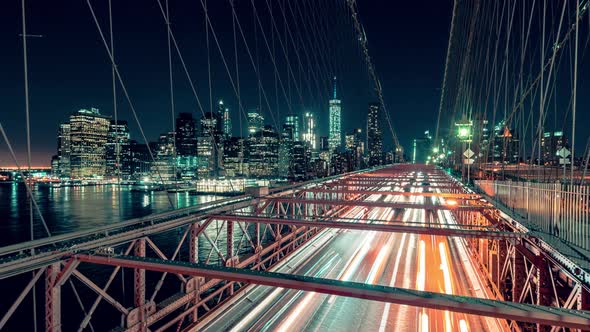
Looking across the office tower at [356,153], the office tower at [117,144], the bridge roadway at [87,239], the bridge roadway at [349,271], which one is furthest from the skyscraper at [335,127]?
the bridge roadway at [87,239]

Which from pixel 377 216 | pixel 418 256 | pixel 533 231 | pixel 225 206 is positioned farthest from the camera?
pixel 377 216

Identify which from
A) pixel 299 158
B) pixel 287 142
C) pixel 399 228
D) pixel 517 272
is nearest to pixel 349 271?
pixel 399 228

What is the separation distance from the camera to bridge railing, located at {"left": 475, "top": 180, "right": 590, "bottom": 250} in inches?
220

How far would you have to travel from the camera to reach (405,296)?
3.17 metres

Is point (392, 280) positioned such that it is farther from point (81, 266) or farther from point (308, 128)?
point (81, 266)

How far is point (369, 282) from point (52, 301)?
819cm

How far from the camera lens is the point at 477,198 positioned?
12.6m

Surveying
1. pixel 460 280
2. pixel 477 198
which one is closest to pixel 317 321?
pixel 460 280

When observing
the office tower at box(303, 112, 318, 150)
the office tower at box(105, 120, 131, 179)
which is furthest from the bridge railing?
the office tower at box(303, 112, 318, 150)

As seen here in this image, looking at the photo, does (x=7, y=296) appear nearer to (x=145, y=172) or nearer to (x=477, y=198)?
(x=477, y=198)

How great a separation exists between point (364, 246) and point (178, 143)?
101386 millimetres

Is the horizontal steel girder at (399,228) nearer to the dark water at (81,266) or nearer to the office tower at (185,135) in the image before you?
the dark water at (81,266)

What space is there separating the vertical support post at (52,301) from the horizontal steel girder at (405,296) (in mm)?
1075

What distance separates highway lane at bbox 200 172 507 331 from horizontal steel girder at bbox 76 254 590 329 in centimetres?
372
